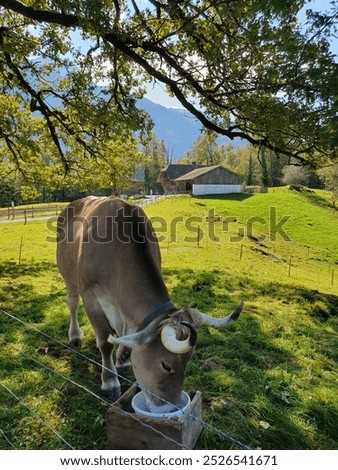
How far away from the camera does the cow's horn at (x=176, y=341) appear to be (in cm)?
343

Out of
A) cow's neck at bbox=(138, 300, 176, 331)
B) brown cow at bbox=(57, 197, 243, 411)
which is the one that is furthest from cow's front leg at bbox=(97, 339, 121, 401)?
cow's neck at bbox=(138, 300, 176, 331)

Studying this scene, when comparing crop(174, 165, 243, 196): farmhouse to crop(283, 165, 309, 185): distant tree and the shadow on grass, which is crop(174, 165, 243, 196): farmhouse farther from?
the shadow on grass

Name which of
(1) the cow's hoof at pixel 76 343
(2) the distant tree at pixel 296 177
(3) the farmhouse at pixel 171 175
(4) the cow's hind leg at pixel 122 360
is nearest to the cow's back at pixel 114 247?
(4) the cow's hind leg at pixel 122 360

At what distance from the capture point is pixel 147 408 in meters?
3.99

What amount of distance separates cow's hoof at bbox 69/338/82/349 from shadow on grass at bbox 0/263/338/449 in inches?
3.9

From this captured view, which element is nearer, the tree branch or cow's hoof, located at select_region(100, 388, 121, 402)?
cow's hoof, located at select_region(100, 388, 121, 402)

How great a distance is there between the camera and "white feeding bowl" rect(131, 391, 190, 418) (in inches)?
147

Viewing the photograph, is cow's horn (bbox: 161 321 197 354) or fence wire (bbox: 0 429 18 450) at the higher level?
cow's horn (bbox: 161 321 197 354)

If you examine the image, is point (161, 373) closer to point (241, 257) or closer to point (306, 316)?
point (306, 316)

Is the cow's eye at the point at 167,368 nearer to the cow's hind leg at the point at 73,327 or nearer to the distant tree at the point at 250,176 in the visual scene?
the cow's hind leg at the point at 73,327

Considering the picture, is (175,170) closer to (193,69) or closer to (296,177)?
(296,177)

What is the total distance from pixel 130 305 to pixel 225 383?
216 cm

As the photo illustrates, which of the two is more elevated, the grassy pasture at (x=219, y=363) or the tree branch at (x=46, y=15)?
the tree branch at (x=46, y=15)

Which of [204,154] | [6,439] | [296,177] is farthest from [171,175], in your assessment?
[6,439]
